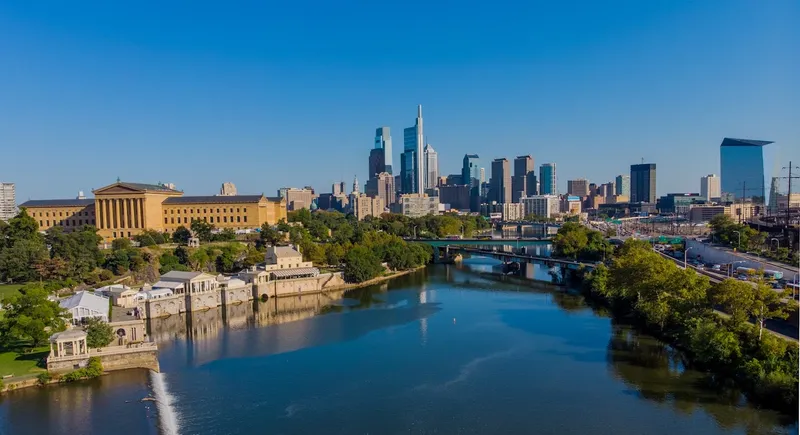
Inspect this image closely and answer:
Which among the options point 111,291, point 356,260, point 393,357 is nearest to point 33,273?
point 111,291

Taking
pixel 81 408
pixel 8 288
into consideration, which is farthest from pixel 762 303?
pixel 8 288

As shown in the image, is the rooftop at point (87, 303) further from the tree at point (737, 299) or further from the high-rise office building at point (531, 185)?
the high-rise office building at point (531, 185)

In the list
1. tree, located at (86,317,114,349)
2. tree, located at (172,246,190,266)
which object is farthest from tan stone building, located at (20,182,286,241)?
tree, located at (86,317,114,349)

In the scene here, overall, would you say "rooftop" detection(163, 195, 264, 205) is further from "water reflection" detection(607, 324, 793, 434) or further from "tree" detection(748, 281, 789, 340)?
"tree" detection(748, 281, 789, 340)

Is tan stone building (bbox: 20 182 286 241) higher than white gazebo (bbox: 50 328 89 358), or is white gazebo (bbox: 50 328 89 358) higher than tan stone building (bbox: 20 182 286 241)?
tan stone building (bbox: 20 182 286 241)

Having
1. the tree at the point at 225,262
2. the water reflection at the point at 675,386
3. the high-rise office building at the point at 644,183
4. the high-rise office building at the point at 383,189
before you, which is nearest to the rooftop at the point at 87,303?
the tree at the point at 225,262
